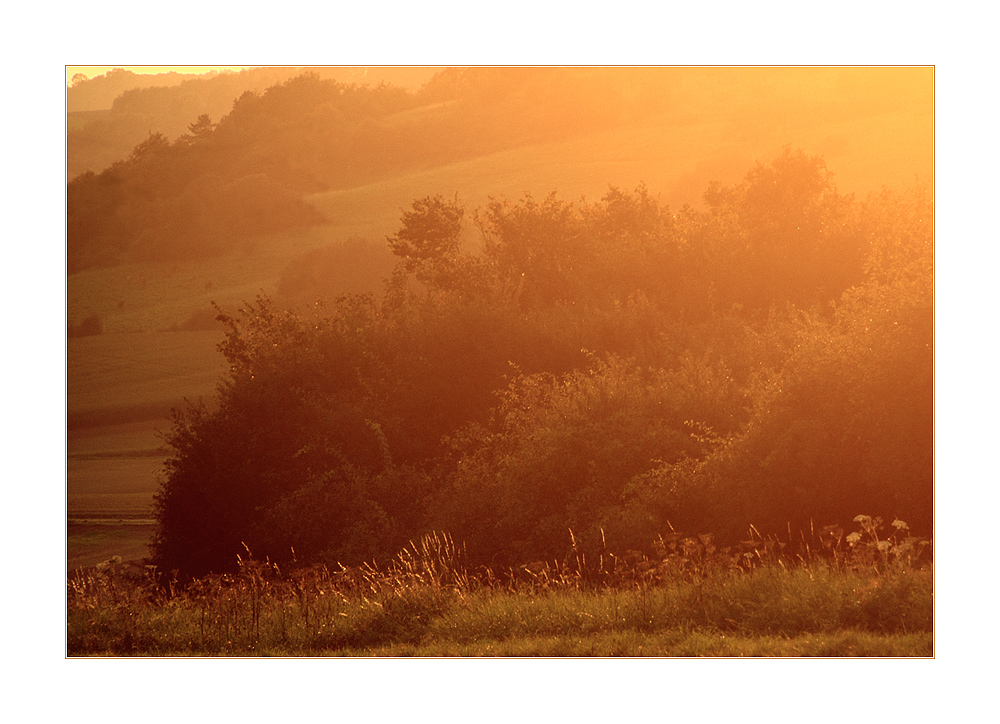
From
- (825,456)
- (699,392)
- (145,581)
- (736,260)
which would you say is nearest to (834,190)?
(736,260)

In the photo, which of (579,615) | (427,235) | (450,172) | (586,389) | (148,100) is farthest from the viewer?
(586,389)

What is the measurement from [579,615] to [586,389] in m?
3.82

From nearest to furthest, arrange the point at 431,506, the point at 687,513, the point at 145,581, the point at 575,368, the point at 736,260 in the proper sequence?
the point at 687,513
the point at 145,581
the point at 431,506
the point at 575,368
the point at 736,260

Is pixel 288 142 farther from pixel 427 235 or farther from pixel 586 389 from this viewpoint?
pixel 586 389

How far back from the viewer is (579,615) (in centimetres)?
752

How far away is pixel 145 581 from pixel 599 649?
5045 millimetres

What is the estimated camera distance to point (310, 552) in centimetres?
1067

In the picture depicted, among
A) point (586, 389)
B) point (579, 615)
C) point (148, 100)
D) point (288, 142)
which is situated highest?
point (148, 100)

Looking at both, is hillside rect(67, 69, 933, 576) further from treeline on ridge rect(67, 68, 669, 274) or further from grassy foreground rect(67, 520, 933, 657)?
grassy foreground rect(67, 520, 933, 657)

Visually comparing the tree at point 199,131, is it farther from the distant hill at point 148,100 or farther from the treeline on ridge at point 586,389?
the treeline on ridge at point 586,389

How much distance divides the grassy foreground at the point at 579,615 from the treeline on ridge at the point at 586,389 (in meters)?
0.86

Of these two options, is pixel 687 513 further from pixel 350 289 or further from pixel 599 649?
pixel 350 289

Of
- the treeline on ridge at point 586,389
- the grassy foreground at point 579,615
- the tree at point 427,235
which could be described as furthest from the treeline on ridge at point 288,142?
the grassy foreground at point 579,615

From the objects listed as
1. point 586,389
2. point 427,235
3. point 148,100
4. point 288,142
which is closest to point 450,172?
point 427,235
